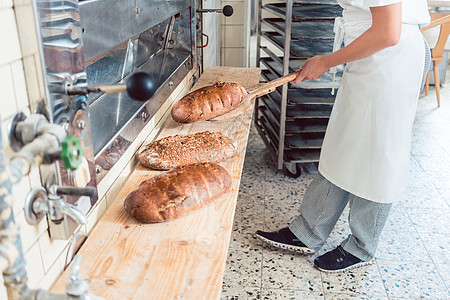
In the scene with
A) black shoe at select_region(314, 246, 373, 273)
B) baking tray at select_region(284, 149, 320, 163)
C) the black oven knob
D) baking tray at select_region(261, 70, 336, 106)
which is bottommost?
black shoe at select_region(314, 246, 373, 273)

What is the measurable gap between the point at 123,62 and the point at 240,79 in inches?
43.9

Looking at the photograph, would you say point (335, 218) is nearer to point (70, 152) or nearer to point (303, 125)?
point (303, 125)

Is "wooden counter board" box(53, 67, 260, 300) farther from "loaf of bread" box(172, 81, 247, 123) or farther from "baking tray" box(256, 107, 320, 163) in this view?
"baking tray" box(256, 107, 320, 163)

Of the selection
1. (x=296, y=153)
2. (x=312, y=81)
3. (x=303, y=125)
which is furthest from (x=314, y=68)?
(x=296, y=153)

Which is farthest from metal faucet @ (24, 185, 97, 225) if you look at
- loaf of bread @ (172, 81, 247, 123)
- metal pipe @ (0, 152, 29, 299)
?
loaf of bread @ (172, 81, 247, 123)

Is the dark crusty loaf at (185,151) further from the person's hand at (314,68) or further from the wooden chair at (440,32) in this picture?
the wooden chair at (440,32)

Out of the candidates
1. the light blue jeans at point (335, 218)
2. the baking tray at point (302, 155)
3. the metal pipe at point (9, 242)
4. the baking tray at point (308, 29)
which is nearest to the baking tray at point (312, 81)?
the baking tray at point (308, 29)

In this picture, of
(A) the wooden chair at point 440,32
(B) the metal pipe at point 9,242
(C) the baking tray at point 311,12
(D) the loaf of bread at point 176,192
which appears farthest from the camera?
(A) the wooden chair at point 440,32

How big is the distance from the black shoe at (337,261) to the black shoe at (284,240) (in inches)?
4.0

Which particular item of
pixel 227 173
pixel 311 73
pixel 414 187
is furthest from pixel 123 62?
pixel 414 187

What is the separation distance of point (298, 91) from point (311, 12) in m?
0.57

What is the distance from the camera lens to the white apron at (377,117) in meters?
1.91

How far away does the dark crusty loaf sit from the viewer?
1.65m

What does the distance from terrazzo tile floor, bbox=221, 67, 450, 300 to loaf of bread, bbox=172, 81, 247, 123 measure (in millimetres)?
818
